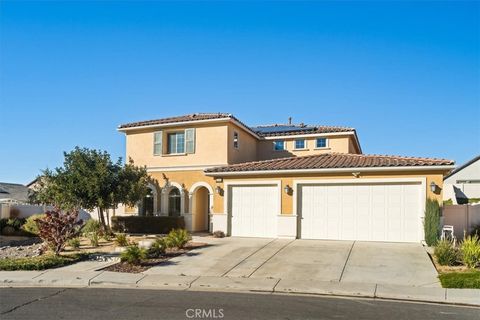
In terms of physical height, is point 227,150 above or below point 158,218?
above

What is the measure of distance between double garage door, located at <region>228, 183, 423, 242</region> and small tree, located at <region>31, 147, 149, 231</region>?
560cm

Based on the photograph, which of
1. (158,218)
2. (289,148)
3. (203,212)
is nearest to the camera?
(158,218)

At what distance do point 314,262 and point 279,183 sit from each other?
6304mm

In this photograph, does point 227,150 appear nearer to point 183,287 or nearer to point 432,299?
point 183,287

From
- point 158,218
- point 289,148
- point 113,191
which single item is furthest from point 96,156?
point 289,148

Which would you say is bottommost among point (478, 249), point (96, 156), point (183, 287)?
point (183, 287)

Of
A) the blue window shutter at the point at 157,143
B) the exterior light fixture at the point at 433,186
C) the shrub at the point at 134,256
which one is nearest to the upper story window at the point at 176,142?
the blue window shutter at the point at 157,143

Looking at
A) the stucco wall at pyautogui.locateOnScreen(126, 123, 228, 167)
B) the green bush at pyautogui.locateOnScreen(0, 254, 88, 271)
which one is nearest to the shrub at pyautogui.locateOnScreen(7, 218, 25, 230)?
the stucco wall at pyautogui.locateOnScreen(126, 123, 228, 167)

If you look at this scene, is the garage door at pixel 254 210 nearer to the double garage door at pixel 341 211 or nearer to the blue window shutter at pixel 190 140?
the double garage door at pixel 341 211

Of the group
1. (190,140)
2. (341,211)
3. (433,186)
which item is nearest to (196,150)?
(190,140)

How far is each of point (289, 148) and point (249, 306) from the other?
66.3ft

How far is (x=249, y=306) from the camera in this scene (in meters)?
9.18

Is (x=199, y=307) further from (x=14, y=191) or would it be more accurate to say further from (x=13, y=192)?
(x=14, y=191)

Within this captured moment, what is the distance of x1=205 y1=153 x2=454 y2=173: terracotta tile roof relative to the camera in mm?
18123
